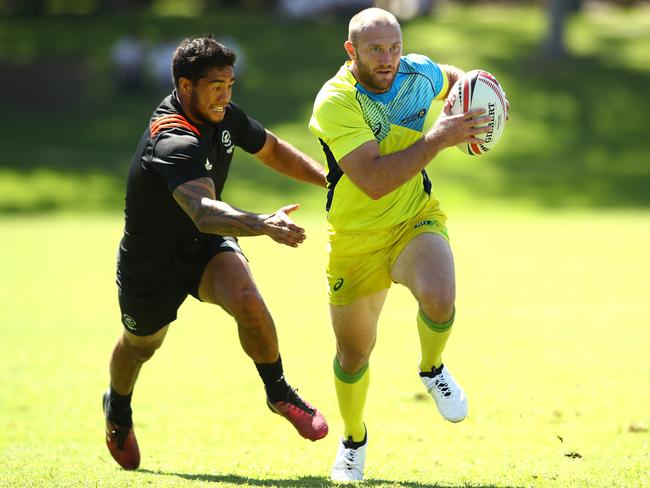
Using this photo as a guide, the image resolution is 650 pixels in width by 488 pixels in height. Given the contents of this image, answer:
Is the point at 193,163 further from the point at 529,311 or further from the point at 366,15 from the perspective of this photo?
the point at 529,311

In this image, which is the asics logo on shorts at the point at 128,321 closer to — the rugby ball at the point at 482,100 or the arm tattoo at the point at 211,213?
the arm tattoo at the point at 211,213

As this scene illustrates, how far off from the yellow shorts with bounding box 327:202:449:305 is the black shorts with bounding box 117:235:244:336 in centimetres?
75

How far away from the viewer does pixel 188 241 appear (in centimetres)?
748

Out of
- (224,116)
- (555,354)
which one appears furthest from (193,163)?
(555,354)

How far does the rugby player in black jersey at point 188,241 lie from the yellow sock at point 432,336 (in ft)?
2.73

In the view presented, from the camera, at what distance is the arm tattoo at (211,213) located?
6391 millimetres

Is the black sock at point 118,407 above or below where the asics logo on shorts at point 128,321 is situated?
below

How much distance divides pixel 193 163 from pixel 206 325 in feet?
24.8

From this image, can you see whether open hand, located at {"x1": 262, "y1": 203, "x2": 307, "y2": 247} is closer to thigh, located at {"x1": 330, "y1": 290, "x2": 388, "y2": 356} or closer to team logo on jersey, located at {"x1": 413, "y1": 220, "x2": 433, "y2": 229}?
thigh, located at {"x1": 330, "y1": 290, "x2": 388, "y2": 356}

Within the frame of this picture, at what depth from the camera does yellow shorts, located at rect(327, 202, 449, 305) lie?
7.27 m

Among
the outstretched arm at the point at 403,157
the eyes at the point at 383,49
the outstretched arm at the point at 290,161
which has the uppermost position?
the eyes at the point at 383,49

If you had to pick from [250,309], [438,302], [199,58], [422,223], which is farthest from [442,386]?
[199,58]

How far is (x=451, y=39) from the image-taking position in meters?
42.8

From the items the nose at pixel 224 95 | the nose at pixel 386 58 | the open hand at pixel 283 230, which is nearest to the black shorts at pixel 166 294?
the nose at pixel 224 95
